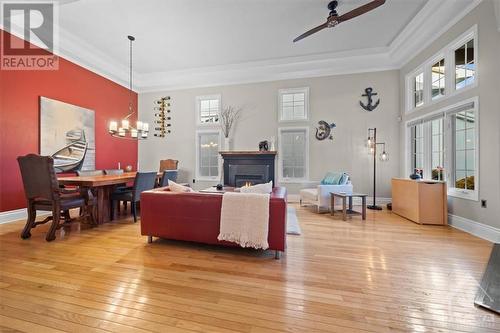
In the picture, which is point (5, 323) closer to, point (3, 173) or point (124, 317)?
point (124, 317)

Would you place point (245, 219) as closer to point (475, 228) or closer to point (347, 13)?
point (347, 13)

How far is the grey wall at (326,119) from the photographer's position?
549 centimetres

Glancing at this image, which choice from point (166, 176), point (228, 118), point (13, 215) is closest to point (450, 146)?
point (228, 118)

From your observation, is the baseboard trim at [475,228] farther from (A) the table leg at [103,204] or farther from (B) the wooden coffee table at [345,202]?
(A) the table leg at [103,204]

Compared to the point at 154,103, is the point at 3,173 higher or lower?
lower

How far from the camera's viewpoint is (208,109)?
21.8ft

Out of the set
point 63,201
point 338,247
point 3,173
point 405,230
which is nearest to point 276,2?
point 338,247

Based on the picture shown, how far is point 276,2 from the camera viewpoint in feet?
12.2

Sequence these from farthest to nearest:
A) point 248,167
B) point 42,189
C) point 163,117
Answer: point 248,167 < point 163,117 < point 42,189

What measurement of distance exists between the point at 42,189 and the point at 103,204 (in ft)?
3.35

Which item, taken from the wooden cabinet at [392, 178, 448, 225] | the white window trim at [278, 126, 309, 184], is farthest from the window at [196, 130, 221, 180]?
the wooden cabinet at [392, 178, 448, 225]

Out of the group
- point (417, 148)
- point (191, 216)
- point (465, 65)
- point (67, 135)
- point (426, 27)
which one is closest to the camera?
point (191, 216)

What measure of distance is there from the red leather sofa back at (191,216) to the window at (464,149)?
3204 millimetres

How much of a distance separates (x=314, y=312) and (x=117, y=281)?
173 centimetres
